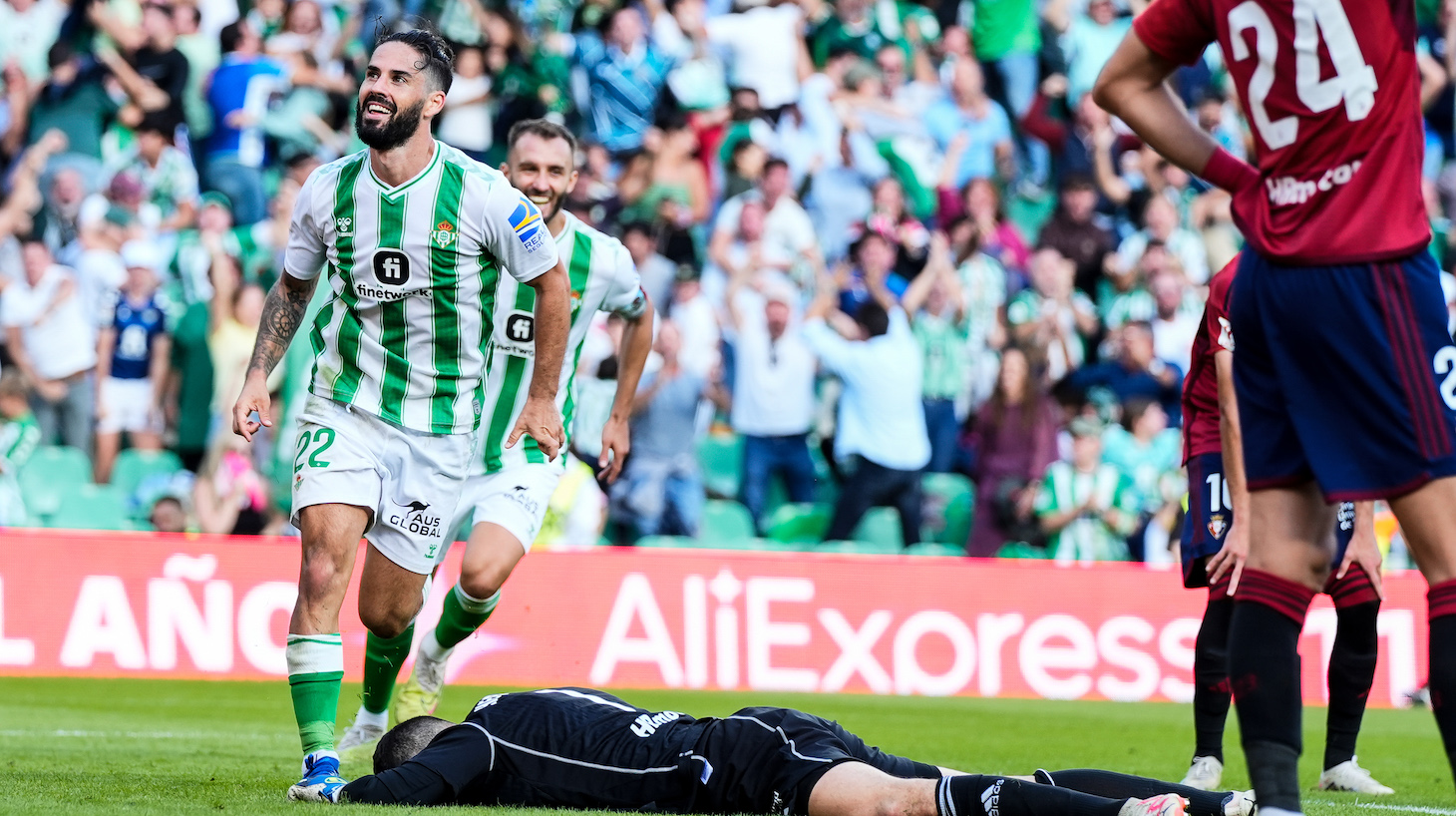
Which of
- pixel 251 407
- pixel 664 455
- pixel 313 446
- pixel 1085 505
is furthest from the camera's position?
pixel 1085 505

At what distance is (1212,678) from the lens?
737 centimetres

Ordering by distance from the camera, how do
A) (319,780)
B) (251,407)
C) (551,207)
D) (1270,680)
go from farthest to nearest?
1. (551,207)
2. (251,407)
3. (319,780)
4. (1270,680)

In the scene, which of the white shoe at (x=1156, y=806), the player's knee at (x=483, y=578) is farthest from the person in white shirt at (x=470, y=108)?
the white shoe at (x=1156, y=806)

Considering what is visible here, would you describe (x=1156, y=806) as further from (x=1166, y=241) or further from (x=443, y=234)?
(x=1166, y=241)

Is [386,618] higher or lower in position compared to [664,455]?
higher

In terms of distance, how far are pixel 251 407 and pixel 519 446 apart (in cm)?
200

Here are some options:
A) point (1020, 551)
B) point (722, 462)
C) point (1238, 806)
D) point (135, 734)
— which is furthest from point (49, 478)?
point (1238, 806)

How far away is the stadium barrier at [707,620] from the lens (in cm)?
1243

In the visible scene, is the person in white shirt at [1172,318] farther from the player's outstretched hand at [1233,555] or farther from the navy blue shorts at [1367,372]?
the navy blue shorts at [1367,372]

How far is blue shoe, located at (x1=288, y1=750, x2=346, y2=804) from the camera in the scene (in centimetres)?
568

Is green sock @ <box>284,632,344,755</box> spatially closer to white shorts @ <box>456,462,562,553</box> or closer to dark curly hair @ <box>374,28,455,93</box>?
white shorts @ <box>456,462,562,553</box>

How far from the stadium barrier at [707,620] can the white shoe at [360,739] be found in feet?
16.1

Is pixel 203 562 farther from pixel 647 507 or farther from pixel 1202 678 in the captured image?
pixel 1202 678

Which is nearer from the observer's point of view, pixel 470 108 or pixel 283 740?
pixel 283 740
